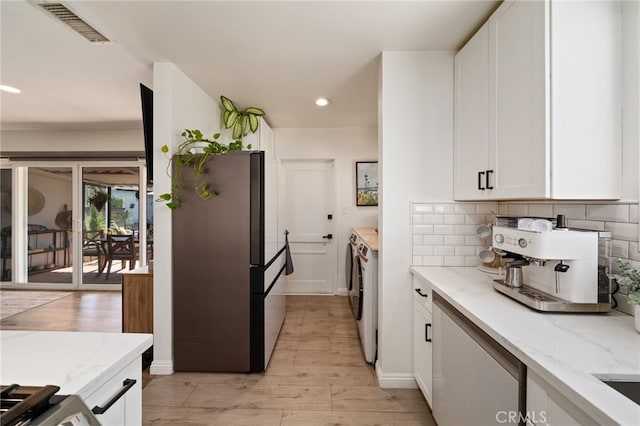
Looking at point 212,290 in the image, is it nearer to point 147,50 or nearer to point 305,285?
point 147,50

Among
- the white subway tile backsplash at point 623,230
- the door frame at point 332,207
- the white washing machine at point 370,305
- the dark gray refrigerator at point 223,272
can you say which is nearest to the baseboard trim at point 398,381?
the white washing machine at point 370,305

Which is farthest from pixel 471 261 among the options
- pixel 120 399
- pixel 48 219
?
pixel 48 219

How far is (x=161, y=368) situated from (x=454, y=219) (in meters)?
2.50

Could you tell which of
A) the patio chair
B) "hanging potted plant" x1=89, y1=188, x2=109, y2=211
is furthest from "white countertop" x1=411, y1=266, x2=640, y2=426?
"hanging potted plant" x1=89, y1=188, x2=109, y2=211

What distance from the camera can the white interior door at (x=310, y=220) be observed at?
14.4 ft

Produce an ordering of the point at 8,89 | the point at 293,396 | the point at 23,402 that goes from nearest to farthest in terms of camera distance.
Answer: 1. the point at 23,402
2. the point at 293,396
3. the point at 8,89

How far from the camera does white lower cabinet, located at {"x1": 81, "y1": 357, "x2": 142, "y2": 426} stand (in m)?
0.78

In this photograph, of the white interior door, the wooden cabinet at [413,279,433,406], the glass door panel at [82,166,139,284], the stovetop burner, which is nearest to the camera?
the stovetop burner

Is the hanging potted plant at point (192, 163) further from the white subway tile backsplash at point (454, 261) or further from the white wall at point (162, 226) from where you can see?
the white subway tile backsplash at point (454, 261)

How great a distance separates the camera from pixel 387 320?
2.13 metres

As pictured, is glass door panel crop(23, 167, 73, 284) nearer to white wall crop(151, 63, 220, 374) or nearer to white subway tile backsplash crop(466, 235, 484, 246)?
white wall crop(151, 63, 220, 374)

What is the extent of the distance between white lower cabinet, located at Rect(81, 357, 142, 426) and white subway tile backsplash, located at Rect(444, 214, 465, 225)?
1.96 metres

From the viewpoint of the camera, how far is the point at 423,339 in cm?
191

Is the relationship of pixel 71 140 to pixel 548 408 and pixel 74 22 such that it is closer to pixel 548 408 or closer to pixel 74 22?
pixel 74 22
